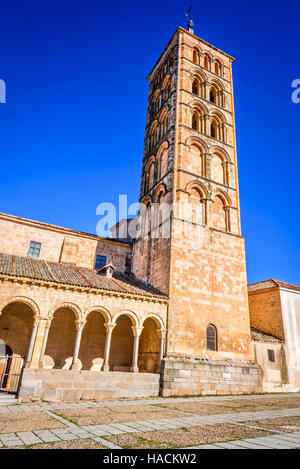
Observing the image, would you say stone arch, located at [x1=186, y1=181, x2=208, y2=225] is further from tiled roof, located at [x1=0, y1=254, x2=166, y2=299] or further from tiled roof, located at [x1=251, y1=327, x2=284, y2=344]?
tiled roof, located at [x1=251, y1=327, x2=284, y2=344]

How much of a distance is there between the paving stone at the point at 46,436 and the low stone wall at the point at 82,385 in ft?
17.8

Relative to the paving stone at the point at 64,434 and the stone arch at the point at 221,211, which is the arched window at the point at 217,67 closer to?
the stone arch at the point at 221,211

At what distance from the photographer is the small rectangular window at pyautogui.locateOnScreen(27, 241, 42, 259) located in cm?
1933

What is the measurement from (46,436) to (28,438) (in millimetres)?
334

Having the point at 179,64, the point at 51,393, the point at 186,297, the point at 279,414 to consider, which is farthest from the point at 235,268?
the point at 179,64

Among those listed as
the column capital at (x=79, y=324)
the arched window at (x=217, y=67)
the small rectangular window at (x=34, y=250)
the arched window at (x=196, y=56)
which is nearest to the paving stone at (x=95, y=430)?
the column capital at (x=79, y=324)

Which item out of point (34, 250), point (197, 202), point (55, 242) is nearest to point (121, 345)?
point (55, 242)

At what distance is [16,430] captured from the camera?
6.12 m

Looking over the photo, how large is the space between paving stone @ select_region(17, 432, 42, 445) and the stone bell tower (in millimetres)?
9932

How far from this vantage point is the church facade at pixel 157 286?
13.2m

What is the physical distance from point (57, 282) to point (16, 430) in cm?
784

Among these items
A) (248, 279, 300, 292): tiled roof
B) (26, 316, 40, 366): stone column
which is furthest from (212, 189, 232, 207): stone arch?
(26, 316, 40, 366): stone column

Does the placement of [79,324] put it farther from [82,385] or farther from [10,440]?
[10,440]

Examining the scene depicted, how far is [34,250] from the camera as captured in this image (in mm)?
19484
